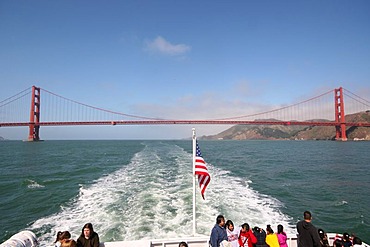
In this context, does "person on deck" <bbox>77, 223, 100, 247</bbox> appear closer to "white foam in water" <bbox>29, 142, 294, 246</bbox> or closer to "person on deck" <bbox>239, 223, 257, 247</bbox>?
"person on deck" <bbox>239, 223, 257, 247</bbox>

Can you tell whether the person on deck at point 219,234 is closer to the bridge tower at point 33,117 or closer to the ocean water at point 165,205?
the ocean water at point 165,205

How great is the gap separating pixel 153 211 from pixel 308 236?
280 inches

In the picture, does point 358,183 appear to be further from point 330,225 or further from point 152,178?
point 152,178

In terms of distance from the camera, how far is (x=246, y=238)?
5.14 m

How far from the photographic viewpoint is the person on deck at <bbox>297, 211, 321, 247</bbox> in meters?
4.61

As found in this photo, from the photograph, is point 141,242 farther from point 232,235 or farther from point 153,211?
point 153,211

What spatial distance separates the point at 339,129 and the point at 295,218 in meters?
97.5

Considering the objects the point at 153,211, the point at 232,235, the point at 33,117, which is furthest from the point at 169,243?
the point at 33,117

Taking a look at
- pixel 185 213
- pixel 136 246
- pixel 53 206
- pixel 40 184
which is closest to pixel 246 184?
pixel 185 213

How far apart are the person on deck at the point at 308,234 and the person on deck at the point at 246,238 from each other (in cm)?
93

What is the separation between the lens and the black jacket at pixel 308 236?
461 centimetres

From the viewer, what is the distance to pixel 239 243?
17.1ft

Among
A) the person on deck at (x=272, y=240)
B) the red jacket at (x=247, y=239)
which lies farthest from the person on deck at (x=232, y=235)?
the person on deck at (x=272, y=240)

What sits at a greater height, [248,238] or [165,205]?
[248,238]
